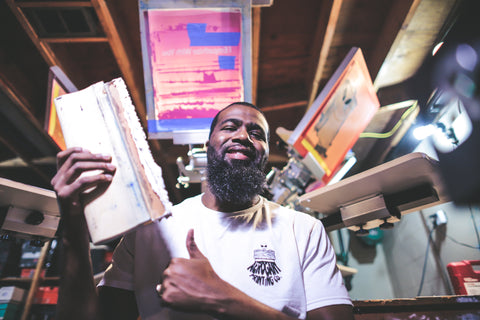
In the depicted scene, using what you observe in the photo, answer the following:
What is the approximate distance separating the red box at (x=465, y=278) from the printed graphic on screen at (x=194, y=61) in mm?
2140

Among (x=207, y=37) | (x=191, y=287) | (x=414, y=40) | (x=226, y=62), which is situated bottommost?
(x=191, y=287)

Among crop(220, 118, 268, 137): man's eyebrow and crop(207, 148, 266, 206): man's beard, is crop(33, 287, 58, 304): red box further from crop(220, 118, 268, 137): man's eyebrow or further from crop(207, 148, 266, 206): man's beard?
crop(220, 118, 268, 137): man's eyebrow

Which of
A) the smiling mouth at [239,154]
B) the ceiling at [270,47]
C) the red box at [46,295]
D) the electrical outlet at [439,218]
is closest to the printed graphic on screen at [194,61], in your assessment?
the smiling mouth at [239,154]

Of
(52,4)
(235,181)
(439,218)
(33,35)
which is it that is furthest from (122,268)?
(439,218)

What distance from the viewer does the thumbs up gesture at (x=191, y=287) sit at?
2.63 ft

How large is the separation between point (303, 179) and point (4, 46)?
3797 mm

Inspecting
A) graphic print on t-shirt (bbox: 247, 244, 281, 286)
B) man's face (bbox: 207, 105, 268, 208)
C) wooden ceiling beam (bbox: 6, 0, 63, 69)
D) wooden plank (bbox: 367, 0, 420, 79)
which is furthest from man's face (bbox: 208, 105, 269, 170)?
wooden ceiling beam (bbox: 6, 0, 63, 69)

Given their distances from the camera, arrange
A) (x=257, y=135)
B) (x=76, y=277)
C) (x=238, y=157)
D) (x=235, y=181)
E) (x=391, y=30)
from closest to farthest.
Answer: (x=76, y=277) → (x=235, y=181) → (x=238, y=157) → (x=257, y=135) → (x=391, y=30)

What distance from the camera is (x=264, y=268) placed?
112 cm

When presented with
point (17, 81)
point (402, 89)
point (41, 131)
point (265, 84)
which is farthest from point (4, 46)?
point (402, 89)

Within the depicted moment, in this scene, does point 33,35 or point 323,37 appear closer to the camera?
point 33,35

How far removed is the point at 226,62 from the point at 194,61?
0.25 meters

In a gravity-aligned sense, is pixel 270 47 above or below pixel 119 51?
above

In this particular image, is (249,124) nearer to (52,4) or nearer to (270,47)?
(270,47)
